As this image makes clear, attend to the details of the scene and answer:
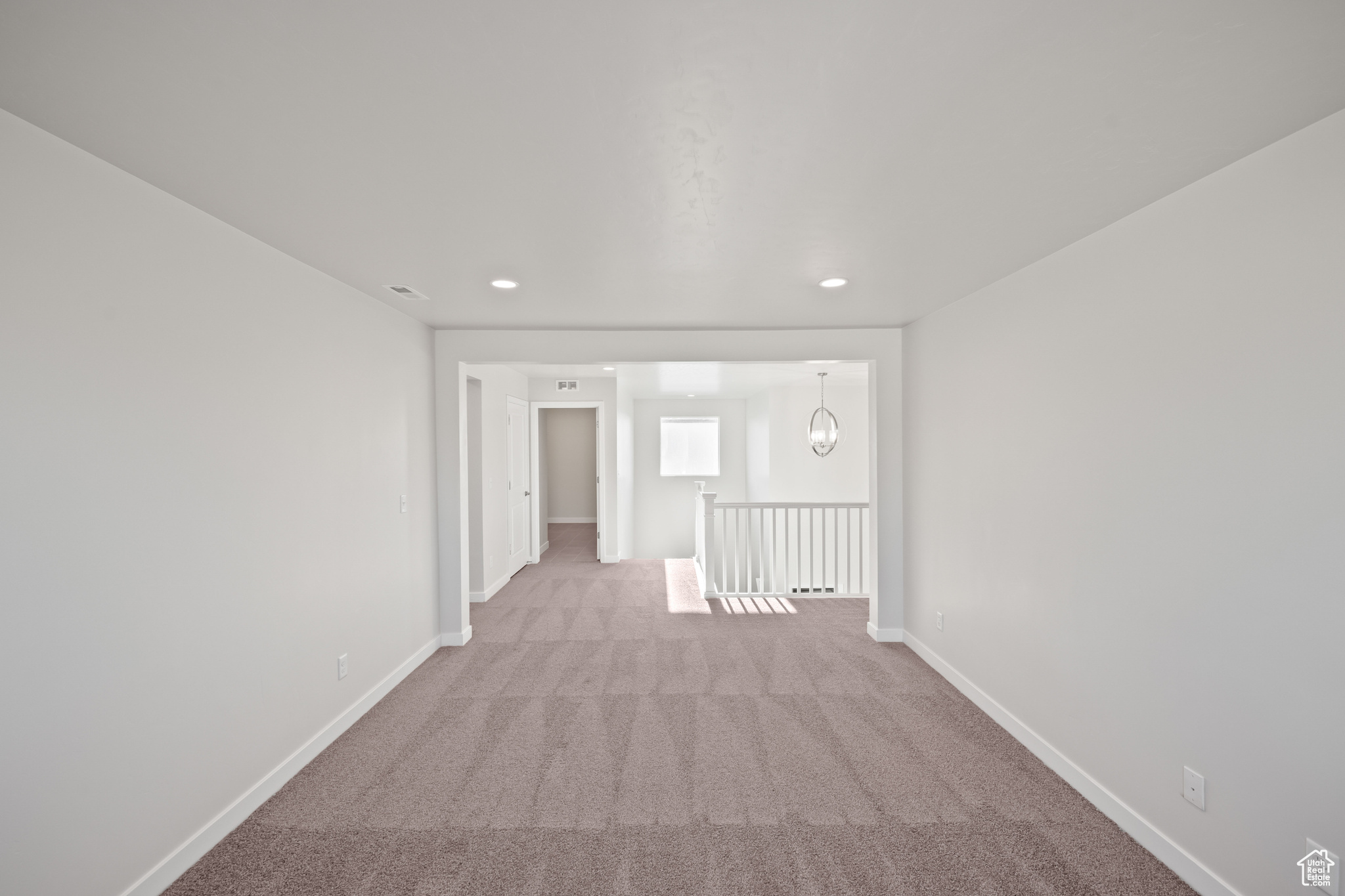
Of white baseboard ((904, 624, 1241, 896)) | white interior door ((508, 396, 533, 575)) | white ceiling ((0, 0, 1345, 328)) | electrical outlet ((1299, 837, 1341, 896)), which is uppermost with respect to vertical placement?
white ceiling ((0, 0, 1345, 328))

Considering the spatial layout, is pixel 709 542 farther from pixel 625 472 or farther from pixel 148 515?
pixel 148 515

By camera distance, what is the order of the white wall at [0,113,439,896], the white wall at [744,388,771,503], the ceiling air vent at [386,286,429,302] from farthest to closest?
1. the white wall at [744,388,771,503]
2. the ceiling air vent at [386,286,429,302]
3. the white wall at [0,113,439,896]

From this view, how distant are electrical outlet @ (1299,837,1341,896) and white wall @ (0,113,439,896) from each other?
3.51m

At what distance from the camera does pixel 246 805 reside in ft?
7.48

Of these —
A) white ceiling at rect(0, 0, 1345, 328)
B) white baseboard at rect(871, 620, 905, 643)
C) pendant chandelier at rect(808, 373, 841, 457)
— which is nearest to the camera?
white ceiling at rect(0, 0, 1345, 328)

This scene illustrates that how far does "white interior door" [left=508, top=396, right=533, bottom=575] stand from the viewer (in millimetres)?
6406

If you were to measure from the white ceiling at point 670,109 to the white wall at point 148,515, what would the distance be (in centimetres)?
27

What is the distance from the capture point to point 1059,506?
2553mm

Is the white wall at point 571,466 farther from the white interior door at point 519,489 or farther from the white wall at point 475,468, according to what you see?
the white wall at point 475,468

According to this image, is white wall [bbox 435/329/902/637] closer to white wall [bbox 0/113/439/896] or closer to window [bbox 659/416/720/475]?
white wall [bbox 0/113/439/896]

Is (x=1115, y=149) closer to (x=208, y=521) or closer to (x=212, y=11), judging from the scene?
(x=212, y=11)


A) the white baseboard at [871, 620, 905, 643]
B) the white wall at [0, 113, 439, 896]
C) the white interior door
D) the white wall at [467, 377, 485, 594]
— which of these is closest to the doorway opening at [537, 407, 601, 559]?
the white interior door

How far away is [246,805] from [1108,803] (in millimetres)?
3490

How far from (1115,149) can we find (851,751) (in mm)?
2650
